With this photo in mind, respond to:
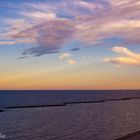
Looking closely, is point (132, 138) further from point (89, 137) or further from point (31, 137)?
point (31, 137)

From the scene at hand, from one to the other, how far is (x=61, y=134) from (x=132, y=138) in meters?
17.7

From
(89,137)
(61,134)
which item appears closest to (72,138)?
(89,137)

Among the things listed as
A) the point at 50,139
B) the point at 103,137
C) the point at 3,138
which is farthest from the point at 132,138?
the point at 3,138

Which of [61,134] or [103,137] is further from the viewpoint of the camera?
[61,134]

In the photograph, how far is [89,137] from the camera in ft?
130

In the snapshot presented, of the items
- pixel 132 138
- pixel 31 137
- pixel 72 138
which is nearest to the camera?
pixel 132 138

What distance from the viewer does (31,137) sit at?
137 feet

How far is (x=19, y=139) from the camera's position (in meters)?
40.1

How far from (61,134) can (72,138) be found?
511cm

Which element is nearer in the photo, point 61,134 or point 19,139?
point 19,139

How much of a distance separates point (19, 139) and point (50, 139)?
431cm

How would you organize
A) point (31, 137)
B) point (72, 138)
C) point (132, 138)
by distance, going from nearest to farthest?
point (132, 138)
point (72, 138)
point (31, 137)

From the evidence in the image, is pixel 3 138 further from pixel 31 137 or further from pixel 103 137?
pixel 103 137

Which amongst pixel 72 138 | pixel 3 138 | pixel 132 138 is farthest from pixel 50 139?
pixel 132 138
